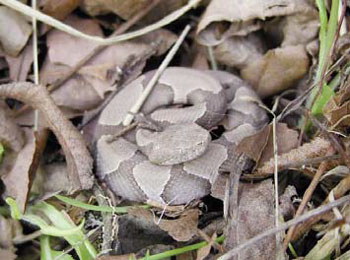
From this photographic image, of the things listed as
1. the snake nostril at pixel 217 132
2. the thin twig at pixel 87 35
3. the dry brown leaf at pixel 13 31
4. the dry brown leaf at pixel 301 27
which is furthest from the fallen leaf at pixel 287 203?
the dry brown leaf at pixel 13 31

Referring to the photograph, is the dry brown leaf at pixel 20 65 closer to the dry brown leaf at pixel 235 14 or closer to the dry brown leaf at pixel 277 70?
the dry brown leaf at pixel 235 14

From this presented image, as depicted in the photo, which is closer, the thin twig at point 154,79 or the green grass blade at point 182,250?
the green grass blade at point 182,250

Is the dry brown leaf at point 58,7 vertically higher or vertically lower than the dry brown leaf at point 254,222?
higher

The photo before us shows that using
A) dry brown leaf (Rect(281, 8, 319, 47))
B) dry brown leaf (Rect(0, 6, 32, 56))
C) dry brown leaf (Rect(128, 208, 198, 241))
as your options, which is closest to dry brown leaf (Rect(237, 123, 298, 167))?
dry brown leaf (Rect(128, 208, 198, 241))

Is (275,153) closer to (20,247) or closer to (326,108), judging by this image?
(326,108)

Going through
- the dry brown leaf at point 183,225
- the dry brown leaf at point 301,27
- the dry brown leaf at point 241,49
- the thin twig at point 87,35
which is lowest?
the dry brown leaf at point 183,225

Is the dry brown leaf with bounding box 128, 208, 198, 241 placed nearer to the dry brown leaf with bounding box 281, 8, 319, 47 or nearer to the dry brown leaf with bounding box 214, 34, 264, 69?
the dry brown leaf with bounding box 214, 34, 264, 69

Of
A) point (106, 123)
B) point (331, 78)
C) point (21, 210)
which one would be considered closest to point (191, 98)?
point (106, 123)
